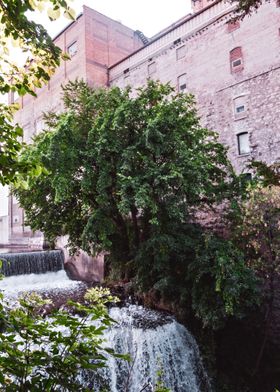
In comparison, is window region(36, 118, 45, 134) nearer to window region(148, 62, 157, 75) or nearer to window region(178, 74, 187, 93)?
window region(148, 62, 157, 75)

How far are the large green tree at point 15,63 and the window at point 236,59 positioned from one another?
689 inches

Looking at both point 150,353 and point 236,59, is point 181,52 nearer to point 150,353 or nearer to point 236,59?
point 236,59

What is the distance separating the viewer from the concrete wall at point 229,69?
54.0 feet

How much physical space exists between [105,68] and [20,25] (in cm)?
2425

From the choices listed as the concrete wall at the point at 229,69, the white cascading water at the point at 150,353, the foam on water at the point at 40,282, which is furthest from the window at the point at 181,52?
the white cascading water at the point at 150,353

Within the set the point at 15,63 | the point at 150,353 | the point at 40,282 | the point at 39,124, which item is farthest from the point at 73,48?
the point at 15,63

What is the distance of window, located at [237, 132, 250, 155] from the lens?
17.4 meters

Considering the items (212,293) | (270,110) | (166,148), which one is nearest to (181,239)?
(212,293)

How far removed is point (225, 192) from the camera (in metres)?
11.8

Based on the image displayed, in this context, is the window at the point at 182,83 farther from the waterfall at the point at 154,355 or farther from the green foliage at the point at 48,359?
the green foliage at the point at 48,359

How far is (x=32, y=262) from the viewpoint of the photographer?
1678 centimetres

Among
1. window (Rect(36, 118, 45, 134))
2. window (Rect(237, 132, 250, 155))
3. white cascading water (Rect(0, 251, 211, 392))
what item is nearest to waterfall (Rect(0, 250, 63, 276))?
white cascading water (Rect(0, 251, 211, 392))

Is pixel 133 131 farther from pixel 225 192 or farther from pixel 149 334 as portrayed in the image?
pixel 149 334

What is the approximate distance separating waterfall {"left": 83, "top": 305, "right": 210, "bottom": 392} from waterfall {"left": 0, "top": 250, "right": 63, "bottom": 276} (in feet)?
24.5
